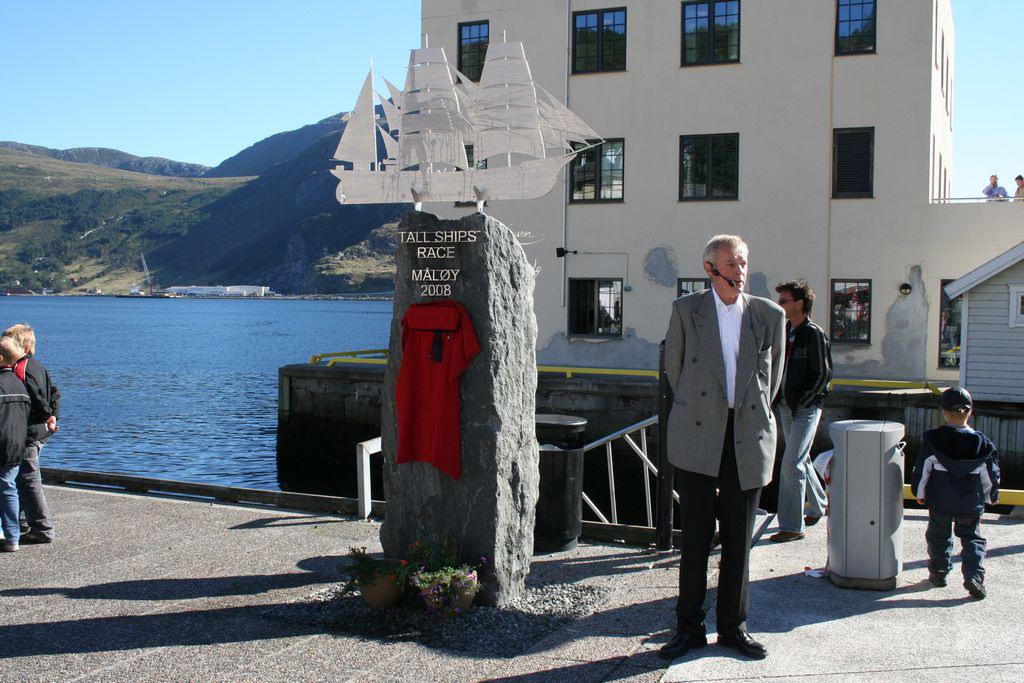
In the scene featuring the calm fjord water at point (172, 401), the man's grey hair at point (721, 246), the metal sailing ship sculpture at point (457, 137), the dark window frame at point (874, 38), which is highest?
the dark window frame at point (874, 38)

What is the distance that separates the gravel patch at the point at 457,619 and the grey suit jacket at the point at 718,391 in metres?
1.49

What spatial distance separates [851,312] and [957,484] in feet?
66.8

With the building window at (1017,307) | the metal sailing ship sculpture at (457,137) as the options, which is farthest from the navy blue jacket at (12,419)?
the building window at (1017,307)

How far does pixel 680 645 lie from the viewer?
5.73 meters

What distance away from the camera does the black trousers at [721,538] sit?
5641 millimetres

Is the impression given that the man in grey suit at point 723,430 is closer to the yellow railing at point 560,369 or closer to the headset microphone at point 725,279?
the headset microphone at point 725,279

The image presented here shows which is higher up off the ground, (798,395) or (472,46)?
(472,46)

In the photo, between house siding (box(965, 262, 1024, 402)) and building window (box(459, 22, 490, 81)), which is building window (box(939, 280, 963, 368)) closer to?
house siding (box(965, 262, 1024, 402))

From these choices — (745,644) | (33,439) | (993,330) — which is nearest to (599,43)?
(993,330)

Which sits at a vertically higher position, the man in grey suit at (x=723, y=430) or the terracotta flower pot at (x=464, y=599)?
the man in grey suit at (x=723, y=430)

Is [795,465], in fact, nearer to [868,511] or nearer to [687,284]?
[868,511]

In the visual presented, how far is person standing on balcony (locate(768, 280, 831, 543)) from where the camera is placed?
8.07 metres

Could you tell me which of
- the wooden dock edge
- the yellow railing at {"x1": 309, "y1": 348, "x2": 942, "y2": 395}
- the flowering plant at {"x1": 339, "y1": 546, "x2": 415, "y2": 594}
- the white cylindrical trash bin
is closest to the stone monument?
the flowering plant at {"x1": 339, "y1": 546, "x2": 415, "y2": 594}

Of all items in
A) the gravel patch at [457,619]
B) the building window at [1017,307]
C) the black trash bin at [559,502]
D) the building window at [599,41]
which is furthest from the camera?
the building window at [599,41]
